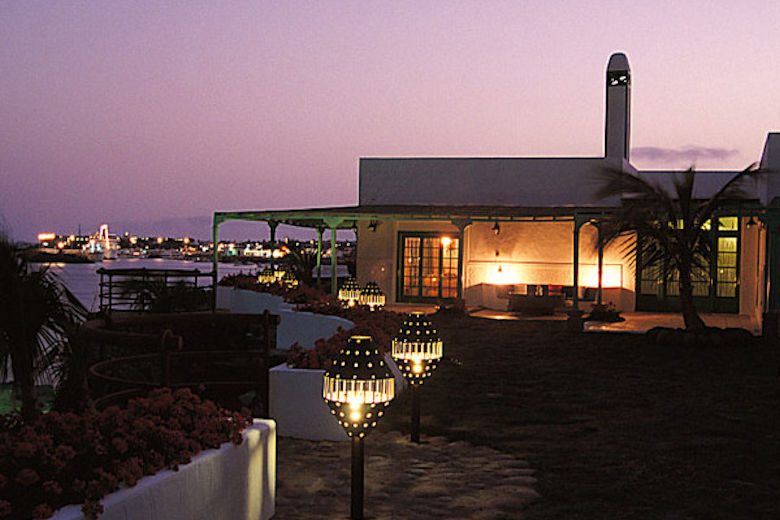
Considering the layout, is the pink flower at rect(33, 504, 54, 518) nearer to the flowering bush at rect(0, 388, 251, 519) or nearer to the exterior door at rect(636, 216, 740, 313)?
the flowering bush at rect(0, 388, 251, 519)

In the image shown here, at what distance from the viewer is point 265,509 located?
4465mm

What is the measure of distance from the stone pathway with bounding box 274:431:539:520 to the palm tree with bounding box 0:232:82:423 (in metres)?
1.80

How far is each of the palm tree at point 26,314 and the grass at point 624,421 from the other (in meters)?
2.96

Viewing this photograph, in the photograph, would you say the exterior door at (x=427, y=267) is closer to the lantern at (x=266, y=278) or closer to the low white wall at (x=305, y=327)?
the lantern at (x=266, y=278)

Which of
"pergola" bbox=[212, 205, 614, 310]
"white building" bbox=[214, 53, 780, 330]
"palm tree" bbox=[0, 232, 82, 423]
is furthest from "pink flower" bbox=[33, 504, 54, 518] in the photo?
"white building" bbox=[214, 53, 780, 330]

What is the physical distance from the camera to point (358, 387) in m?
4.67

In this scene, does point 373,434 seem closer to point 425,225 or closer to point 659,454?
point 659,454

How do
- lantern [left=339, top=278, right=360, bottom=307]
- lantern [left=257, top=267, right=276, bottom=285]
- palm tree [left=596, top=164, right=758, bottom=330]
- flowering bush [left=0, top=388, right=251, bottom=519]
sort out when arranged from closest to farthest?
flowering bush [left=0, top=388, right=251, bottom=519], palm tree [left=596, top=164, right=758, bottom=330], lantern [left=339, top=278, right=360, bottom=307], lantern [left=257, top=267, right=276, bottom=285]

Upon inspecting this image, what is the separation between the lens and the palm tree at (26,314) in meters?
5.00

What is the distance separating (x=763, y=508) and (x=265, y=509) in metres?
3.01

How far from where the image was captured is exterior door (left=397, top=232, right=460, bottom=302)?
815 inches

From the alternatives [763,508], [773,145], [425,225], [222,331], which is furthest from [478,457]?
[425,225]

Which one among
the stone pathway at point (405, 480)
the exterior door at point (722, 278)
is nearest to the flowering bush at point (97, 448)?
the stone pathway at point (405, 480)

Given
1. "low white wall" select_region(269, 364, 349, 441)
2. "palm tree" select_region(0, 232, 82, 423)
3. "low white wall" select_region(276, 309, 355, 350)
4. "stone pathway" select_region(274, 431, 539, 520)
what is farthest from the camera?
"low white wall" select_region(276, 309, 355, 350)
